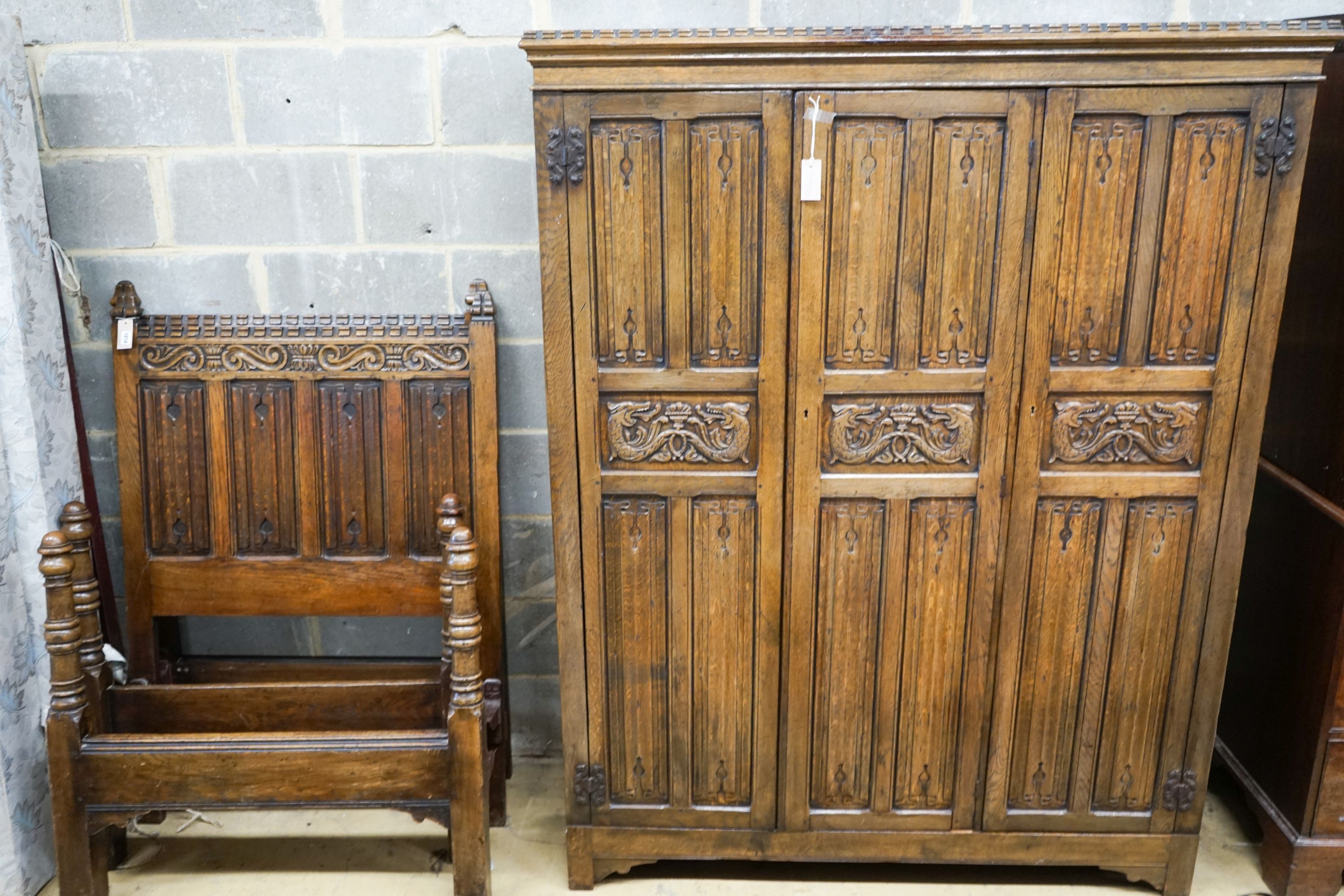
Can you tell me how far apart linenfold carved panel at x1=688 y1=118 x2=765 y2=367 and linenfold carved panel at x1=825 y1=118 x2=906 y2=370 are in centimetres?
15

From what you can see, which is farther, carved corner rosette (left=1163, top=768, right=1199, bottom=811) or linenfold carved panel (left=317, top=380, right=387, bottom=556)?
linenfold carved panel (left=317, top=380, right=387, bottom=556)

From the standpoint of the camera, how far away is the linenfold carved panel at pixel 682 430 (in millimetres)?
1844

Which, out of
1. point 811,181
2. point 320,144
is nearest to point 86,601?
point 320,144

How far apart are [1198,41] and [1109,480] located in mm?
817

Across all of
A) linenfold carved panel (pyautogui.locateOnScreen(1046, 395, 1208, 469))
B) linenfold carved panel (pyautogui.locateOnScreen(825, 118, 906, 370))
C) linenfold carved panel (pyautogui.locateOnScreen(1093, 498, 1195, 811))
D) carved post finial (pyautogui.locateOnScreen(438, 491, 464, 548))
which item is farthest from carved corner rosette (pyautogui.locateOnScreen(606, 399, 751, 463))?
linenfold carved panel (pyautogui.locateOnScreen(1093, 498, 1195, 811))

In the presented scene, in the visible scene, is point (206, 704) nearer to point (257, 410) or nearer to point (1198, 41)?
point (257, 410)

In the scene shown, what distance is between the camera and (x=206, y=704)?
206 cm

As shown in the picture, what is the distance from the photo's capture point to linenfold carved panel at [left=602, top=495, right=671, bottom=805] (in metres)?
1.91

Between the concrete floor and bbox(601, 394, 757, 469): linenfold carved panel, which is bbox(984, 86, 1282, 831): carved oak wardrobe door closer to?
the concrete floor

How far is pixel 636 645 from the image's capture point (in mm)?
1969

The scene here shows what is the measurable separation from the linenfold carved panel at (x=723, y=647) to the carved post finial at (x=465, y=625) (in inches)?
17.9

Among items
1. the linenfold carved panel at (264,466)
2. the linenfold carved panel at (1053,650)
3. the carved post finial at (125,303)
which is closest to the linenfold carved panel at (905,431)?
the linenfold carved panel at (1053,650)

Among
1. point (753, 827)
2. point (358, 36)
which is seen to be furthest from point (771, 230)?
point (753, 827)

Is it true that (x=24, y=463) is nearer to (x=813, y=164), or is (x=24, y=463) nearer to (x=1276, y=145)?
(x=813, y=164)
